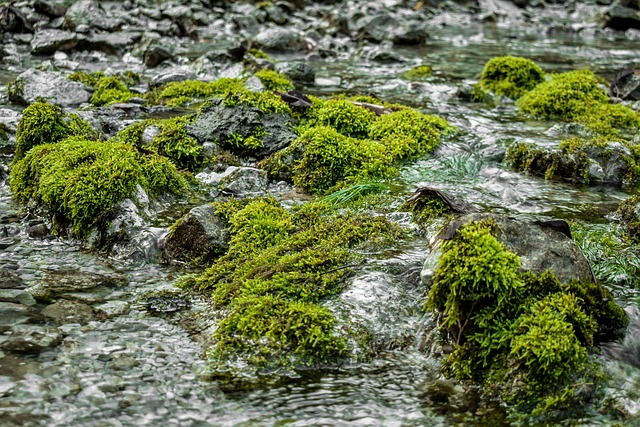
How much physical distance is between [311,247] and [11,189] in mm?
3931

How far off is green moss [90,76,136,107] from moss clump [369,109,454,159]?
14.3 feet

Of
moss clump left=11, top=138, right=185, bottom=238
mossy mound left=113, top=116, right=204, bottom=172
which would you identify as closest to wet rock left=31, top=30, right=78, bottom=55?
mossy mound left=113, top=116, right=204, bottom=172

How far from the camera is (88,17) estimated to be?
18438mm

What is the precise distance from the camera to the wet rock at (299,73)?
13.4 m

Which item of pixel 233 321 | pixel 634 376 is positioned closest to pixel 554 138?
pixel 634 376

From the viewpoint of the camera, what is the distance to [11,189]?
764 cm

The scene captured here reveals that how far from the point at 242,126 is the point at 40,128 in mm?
2465

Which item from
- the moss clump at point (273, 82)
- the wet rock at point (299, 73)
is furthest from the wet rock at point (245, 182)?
the wet rock at point (299, 73)

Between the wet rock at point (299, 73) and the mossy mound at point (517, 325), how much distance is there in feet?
30.5

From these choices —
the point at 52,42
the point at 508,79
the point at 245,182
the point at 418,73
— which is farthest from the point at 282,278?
the point at 52,42

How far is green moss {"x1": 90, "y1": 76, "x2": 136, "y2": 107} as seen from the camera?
11.0 meters

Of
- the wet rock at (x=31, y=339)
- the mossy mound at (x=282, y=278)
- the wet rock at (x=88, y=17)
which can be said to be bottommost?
the wet rock at (x=31, y=339)

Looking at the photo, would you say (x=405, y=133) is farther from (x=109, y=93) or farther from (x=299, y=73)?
(x=109, y=93)

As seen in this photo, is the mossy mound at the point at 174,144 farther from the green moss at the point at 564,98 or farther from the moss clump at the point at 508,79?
the moss clump at the point at 508,79
